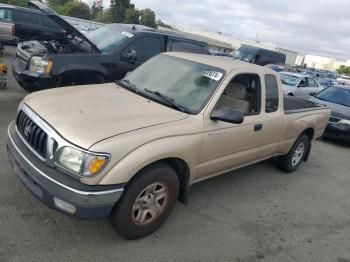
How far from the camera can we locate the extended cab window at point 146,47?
25.9 ft

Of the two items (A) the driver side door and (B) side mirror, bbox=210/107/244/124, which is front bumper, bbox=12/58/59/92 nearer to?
(A) the driver side door

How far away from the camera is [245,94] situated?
16.2ft

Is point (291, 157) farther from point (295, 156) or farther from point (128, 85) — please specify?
point (128, 85)

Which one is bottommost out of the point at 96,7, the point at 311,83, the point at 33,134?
the point at 96,7

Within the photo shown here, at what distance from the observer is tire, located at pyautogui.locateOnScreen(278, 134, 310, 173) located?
20.7 feet

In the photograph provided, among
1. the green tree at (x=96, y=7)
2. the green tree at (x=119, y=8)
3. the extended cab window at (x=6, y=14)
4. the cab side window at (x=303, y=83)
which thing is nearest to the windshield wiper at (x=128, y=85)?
the cab side window at (x=303, y=83)

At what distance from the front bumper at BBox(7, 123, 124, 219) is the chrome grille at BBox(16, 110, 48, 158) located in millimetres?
130

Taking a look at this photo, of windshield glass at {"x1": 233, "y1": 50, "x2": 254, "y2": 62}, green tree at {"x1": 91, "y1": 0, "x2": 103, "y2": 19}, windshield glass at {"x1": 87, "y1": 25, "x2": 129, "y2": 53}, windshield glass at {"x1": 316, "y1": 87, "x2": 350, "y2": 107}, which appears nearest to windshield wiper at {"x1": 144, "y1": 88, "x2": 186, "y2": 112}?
windshield glass at {"x1": 87, "y1": 25, "x2": 129, "y2": 53}

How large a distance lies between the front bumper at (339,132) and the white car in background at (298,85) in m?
5.16

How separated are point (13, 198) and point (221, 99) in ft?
8.34

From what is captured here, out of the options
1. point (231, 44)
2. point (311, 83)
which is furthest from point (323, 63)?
point (311, 83)

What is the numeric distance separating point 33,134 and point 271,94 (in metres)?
3.23

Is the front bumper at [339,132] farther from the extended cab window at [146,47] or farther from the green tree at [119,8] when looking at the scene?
the green tree at [119,8]

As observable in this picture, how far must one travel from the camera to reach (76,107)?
3.72 metres
